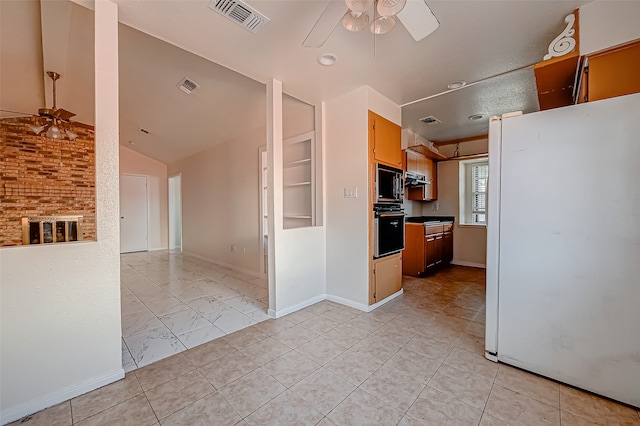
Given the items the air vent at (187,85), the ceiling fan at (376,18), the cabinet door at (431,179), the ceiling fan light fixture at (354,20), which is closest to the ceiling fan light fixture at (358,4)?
the ceiling fan at (376,18)

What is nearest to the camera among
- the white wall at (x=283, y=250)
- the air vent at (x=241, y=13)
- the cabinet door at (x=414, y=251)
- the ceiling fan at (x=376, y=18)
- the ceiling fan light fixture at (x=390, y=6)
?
the ceiling fan light fixture at (x=390, y=6)

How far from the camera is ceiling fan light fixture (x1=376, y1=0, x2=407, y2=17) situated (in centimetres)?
124

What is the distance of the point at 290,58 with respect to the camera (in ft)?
7.77

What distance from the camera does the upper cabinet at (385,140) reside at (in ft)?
9.79

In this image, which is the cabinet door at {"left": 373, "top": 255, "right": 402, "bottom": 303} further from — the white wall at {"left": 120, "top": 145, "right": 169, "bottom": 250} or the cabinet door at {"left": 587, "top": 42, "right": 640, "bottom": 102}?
the white wall at {"left": 120, "top": 145, "right": 169, "bottom": 250}

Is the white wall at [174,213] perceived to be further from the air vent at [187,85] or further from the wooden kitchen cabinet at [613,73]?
the wooden kitchen cabinet at [613,73]

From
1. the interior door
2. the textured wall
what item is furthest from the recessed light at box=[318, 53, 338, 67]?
the interior door

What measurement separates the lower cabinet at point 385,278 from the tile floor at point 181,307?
128 cm

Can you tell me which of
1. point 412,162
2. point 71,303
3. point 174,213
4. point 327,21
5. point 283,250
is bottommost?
point 71,303

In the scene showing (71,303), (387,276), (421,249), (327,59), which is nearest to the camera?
(71,303)

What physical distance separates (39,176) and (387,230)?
6.22 meters

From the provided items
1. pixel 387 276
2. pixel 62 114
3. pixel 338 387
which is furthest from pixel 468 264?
pixel 62 114

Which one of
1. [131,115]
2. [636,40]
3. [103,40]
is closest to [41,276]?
[103,40]

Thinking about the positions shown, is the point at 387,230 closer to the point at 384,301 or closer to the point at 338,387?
the point at 384,301
